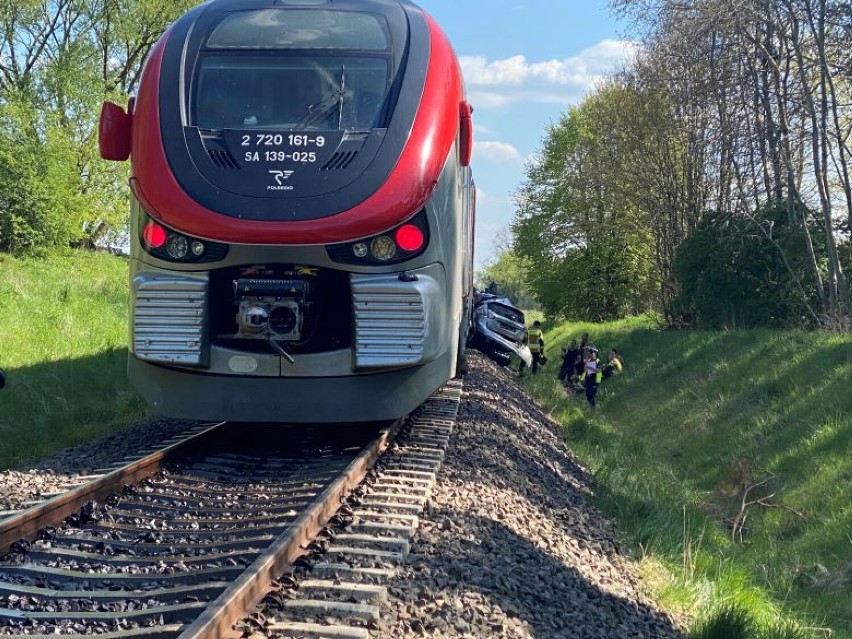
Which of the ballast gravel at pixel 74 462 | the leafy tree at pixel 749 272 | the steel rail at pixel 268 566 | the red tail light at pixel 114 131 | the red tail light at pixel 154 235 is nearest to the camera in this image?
the steel rail at pixel 268 566

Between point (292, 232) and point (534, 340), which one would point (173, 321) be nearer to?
point (292, 232)

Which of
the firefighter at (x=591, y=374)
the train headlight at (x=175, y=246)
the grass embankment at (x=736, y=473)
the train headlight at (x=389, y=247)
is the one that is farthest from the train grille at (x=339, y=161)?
Result: the firefighter at (x=591, y=374)

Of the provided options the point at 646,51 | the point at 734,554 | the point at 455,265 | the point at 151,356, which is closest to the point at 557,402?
the point at 734,554

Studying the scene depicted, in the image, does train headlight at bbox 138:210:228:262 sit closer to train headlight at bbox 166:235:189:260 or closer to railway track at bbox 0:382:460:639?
train headlight at bbox 166:235:189:260

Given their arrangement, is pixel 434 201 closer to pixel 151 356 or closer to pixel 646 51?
pixel 151 356

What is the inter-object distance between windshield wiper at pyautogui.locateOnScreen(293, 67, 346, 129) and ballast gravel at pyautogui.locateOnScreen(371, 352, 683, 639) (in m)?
2.69

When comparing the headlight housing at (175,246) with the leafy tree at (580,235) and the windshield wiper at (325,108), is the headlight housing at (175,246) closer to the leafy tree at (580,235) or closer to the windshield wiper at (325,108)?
the windshield wiper at (325,108)

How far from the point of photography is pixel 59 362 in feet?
41.1

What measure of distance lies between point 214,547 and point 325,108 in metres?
3.66

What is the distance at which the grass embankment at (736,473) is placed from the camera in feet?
20.6

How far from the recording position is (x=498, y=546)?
493cm

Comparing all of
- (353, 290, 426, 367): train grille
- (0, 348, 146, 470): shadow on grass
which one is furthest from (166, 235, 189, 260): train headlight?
(0, 348, 146, 470): shadow on grass


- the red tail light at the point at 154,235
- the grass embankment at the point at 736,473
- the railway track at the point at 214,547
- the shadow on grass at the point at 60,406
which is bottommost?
the grass embankment at the point at 736,473

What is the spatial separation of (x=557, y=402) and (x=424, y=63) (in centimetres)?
1050
